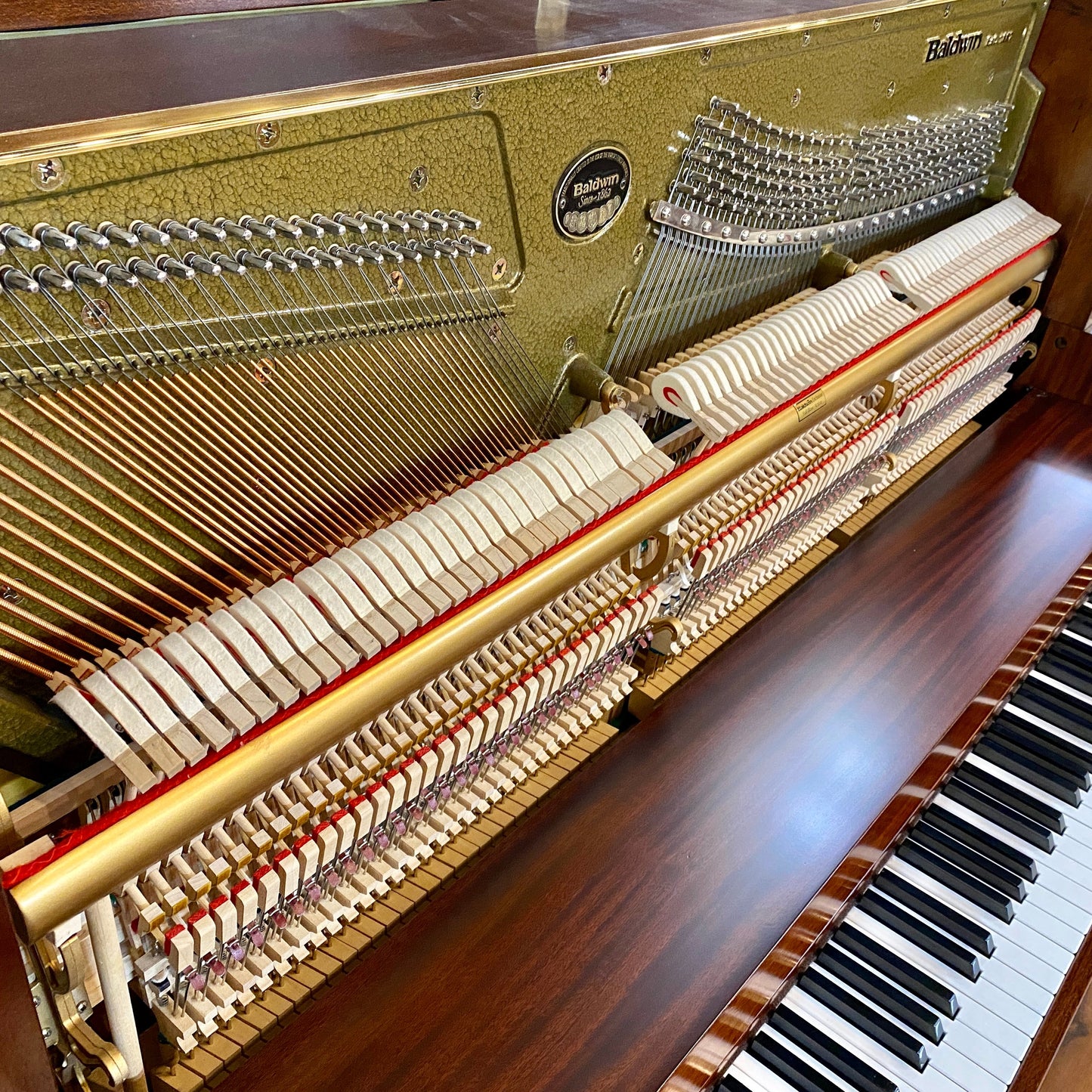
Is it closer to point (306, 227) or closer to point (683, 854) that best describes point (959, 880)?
point (683, 854)

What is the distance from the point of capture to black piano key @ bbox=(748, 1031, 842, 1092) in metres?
1.81

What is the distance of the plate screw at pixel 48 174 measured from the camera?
41.9 inches

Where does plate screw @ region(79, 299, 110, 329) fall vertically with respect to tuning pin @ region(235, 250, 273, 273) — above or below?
below

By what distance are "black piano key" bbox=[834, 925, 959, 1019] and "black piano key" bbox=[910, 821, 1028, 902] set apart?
29cm

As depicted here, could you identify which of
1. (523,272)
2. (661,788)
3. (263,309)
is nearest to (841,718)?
(661,788)

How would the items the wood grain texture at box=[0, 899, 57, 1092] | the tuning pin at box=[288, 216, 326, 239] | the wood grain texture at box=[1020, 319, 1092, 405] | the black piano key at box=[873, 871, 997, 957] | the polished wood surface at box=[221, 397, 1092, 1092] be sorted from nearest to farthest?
1. the wood grain texture at box=[0, 899, 57, 1092]
2. the tuning pin at box=[288, 216, 326, 239]
3. the polished wood surface at box=[221, 397, 1092, 1092]
4. the black piano key at box=[873, 871, 997, 957]
5. the wood grain texture at box=[1020, 319, 1092, 405]

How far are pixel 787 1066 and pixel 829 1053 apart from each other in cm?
9

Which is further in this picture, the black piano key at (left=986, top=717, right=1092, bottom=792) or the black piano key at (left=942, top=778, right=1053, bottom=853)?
the black piano key at (left=986, top=717, right=1092, bottom=792)

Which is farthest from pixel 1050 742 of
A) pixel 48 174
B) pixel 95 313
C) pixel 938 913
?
pixel 48 174

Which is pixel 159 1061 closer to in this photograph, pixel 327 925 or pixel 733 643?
pixel 327 925

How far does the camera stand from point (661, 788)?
6.61ft

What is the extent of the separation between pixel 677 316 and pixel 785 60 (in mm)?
553

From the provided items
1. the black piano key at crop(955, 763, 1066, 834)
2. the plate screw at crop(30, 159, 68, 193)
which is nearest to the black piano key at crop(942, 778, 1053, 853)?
the black piano key at crop(955, 763, 1066, 834)

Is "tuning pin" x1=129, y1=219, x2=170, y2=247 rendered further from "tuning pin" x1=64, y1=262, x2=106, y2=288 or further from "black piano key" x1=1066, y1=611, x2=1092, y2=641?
"black piano key" x1=1066, y1=611, x2=1092, y2=641
